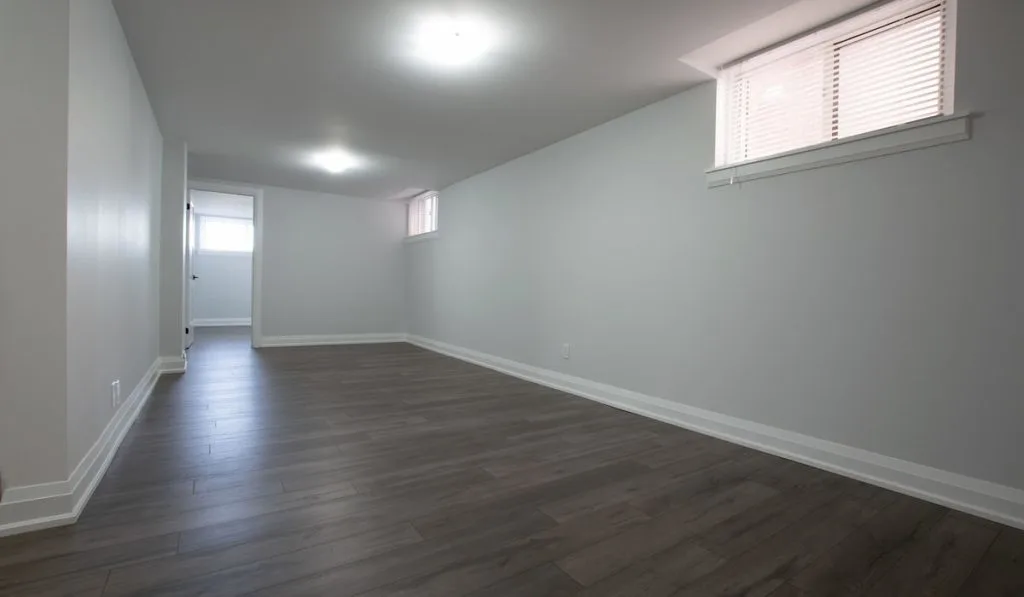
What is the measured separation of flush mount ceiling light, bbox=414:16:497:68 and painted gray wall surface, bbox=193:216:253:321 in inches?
348

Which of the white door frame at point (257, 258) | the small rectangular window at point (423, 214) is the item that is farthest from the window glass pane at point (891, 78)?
the white door frame at point (257, 258)

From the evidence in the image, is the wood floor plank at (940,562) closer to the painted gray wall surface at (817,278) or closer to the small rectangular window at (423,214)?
the painted gray wall surface at (817,278)

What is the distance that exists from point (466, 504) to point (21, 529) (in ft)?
4.98

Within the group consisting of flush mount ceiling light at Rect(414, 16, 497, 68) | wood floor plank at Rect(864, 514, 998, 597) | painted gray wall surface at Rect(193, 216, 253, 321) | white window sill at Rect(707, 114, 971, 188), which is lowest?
wood floor plank at Rect(864, 514, 998, 597)

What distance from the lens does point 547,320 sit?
445 cm

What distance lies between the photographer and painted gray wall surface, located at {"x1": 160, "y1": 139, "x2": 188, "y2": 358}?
4582mm

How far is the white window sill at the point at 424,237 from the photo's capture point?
263 inches

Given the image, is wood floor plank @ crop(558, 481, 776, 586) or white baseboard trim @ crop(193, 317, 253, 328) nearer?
wood floor plank @ crop(558, 481, 776, 586)

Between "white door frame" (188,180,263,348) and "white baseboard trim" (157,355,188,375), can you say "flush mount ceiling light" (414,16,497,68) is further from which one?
"white door frame" (188,180,263,348)

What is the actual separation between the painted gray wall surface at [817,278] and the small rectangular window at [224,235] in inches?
331

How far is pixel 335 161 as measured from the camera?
17.1 ft

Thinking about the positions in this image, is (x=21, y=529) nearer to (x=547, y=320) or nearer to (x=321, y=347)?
(x=547, y=320)

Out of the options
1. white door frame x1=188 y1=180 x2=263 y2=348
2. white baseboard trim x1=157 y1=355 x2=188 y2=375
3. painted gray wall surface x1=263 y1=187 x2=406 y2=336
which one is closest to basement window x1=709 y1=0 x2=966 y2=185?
white baseboard trim x1=157 y1=355 x2=188 y2=375

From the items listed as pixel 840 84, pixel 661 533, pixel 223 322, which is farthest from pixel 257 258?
pixel 840 84
